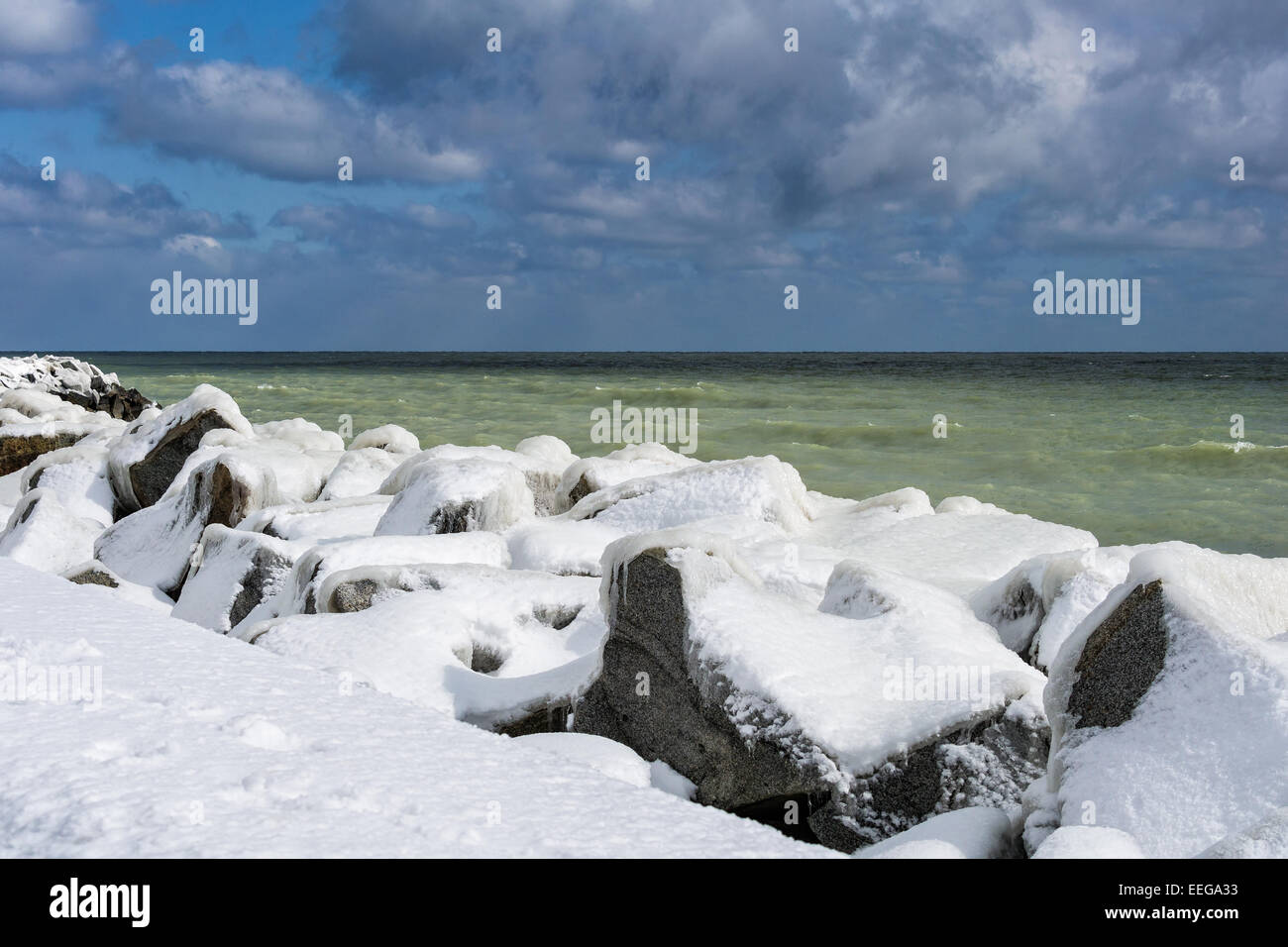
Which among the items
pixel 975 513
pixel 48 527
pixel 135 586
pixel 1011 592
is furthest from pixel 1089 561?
pixel 48 527

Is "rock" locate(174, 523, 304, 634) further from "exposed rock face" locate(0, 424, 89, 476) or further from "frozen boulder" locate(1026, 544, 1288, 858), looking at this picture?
"exposed rock face" locate(0, 424, 89, 476)

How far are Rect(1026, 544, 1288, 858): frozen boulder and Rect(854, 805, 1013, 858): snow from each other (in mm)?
174

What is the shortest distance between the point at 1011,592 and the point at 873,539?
2.09m

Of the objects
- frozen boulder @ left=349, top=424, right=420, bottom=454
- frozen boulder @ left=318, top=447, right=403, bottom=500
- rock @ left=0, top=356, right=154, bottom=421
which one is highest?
rock @ left=0, top=356, right=154, bottom=421

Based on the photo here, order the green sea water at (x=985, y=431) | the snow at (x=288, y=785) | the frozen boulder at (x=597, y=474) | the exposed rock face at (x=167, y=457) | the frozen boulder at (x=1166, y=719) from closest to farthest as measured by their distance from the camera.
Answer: the snow at (x=288, y=785) < the frozen boulder at (x=1166, y=719) < the frozen boulder at (x=597, y=474) < the exposed rock face at (x=167, y=457) < the green sea water at (x=985, y=431)

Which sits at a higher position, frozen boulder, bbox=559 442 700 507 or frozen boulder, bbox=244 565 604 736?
frozen boulder, bbox=559 442 700 507

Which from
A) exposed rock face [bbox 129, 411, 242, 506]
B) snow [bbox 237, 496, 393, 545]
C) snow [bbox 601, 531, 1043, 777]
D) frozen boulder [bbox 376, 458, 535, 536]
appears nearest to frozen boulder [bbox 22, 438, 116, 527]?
exposed rock face [bbox 129, 411, 242, 506]

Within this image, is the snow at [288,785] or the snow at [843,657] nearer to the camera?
the snow at [288,785]

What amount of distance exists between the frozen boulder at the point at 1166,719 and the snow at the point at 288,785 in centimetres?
105

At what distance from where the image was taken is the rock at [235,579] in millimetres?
6551

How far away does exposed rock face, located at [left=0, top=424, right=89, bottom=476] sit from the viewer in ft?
40.0

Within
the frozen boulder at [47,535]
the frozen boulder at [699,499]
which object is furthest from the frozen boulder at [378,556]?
the frozen boulder at [47,535]

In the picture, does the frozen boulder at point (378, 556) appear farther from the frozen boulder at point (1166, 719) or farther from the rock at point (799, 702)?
the frozen boulder at point (1166, 719)
